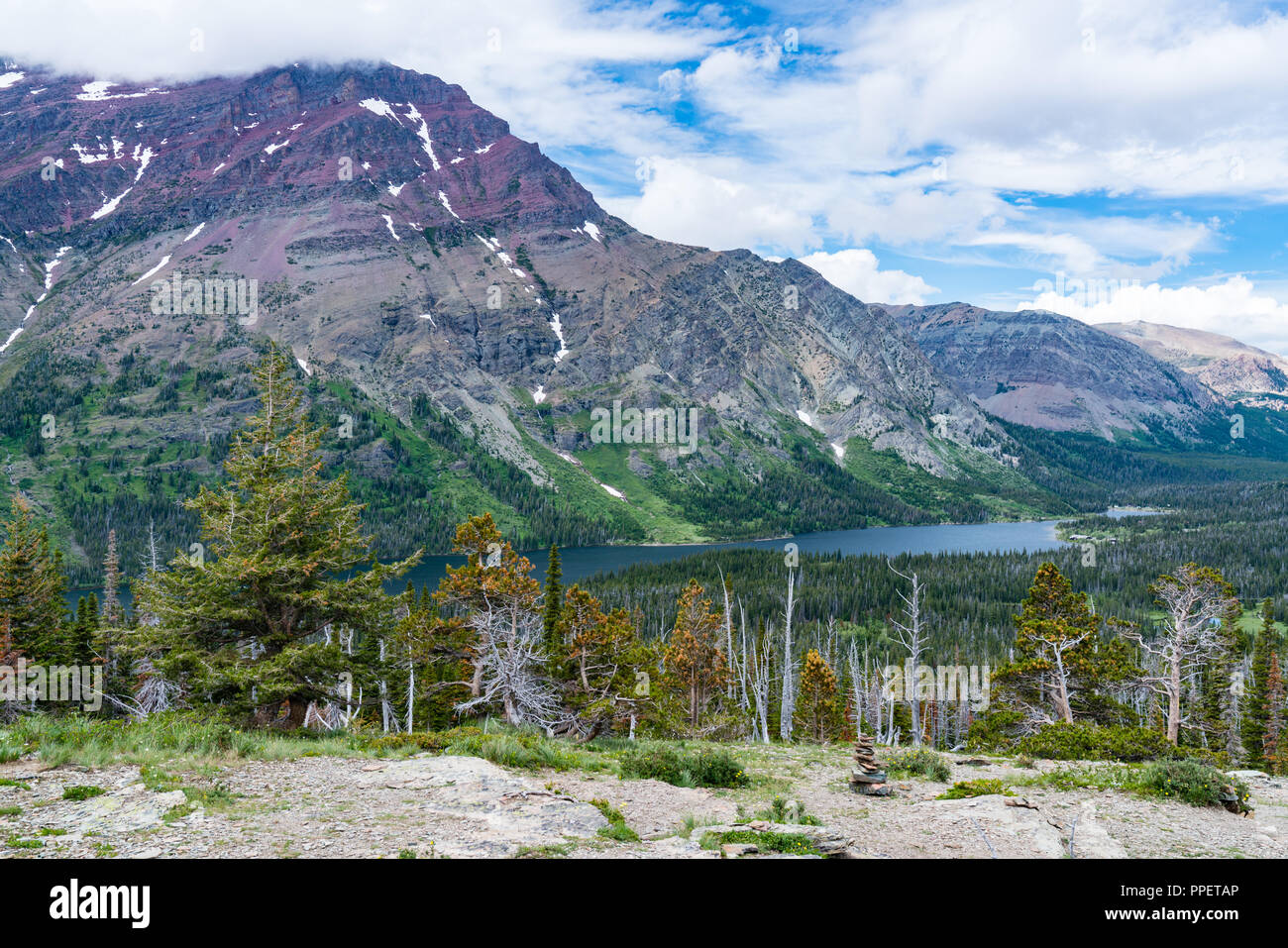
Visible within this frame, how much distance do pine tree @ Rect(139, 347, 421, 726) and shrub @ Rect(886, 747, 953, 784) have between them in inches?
700

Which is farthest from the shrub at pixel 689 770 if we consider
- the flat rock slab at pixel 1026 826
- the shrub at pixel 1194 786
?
the shrub at pixel 1194 786

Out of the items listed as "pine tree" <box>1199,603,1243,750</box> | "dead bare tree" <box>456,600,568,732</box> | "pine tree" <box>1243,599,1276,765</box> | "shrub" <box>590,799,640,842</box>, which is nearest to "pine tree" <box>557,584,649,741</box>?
"dead bare tree" <box>456,600,568,732</box>

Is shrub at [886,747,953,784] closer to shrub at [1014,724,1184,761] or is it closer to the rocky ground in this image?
the rocky ground

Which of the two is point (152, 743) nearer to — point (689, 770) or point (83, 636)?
point (689, 770)

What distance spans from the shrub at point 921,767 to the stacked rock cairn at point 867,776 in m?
2.11

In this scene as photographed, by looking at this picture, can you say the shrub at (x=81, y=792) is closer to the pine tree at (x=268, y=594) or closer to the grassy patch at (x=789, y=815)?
the pine tree at (x=268, y=594)

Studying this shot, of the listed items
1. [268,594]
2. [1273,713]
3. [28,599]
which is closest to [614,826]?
[268,594]

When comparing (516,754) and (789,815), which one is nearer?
(789,815)

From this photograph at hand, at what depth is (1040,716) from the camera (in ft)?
105

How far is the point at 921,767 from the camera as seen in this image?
2125cm

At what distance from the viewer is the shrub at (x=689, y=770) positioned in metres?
17.8

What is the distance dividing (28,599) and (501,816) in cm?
4347

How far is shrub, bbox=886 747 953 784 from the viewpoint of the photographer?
66.1 feet
